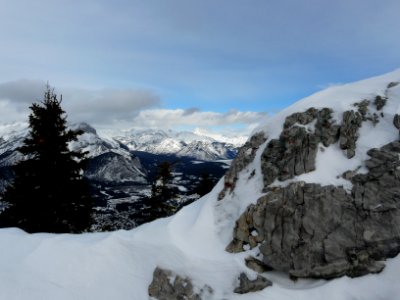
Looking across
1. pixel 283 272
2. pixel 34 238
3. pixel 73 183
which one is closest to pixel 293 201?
pixel 283 272

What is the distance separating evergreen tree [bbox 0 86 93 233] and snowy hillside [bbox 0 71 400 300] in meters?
8.17

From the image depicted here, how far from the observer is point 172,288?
43.5 ft

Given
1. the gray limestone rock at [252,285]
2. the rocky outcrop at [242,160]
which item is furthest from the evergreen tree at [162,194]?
the gray limestone rock at [252,285]

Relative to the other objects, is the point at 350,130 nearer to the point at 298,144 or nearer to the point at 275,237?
the point at 298,144

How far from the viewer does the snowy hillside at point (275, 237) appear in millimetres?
12844

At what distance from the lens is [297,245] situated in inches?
539

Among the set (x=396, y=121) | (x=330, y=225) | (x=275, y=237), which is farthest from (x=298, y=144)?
(x=275, y=237)

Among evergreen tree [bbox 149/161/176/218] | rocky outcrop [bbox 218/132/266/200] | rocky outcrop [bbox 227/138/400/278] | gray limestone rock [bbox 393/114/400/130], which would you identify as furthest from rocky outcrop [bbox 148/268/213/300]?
evergreen tree [bbox 149/161/176/218]

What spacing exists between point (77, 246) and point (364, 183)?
1286 centimetres

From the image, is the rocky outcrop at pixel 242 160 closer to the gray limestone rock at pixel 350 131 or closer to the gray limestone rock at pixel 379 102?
the gray limestone rock at pixel 350 131

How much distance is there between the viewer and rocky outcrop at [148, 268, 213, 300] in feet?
42.4

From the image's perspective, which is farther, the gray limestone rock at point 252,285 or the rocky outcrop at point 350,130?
the rocky outcrop at point 350,130

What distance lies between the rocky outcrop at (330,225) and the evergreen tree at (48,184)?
16263 millimetres

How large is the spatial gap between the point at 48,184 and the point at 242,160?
51.8 ft
